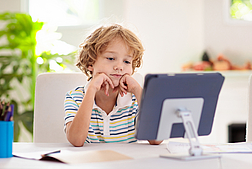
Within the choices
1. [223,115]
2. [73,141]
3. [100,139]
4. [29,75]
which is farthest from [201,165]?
[223,115]

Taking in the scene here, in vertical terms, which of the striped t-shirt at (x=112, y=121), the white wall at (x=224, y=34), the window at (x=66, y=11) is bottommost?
the striped t-shirt at (x=112, y=121)

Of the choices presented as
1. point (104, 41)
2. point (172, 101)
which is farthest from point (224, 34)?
point (172, 101)

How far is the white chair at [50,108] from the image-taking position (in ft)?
4.44

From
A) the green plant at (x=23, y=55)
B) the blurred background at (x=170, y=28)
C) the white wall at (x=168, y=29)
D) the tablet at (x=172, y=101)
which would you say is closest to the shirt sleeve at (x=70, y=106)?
the tablet at (x=172, y=101)

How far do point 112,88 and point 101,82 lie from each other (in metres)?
0.10

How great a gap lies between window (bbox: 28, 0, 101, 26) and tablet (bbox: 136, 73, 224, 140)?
9.61 feet

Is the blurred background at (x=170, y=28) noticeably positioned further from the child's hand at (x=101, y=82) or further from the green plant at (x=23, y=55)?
the child's hand at (x=101, y=82)

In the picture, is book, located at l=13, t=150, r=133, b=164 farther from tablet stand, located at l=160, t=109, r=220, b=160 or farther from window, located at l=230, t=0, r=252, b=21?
window, located at l=230, t=0, r=252, b=21

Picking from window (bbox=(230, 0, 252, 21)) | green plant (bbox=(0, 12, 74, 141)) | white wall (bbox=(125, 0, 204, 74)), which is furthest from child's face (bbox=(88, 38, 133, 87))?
window (bbox=(230, 0, 252, 21))

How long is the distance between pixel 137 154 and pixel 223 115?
264 cm

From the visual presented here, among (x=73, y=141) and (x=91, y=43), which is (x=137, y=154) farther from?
(x=91, y=43)

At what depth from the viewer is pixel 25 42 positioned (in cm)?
238

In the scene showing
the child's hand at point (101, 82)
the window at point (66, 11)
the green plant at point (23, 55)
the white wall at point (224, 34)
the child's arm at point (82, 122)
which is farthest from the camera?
the window at point (66, 11)

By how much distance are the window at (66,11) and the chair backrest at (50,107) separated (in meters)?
2.32
